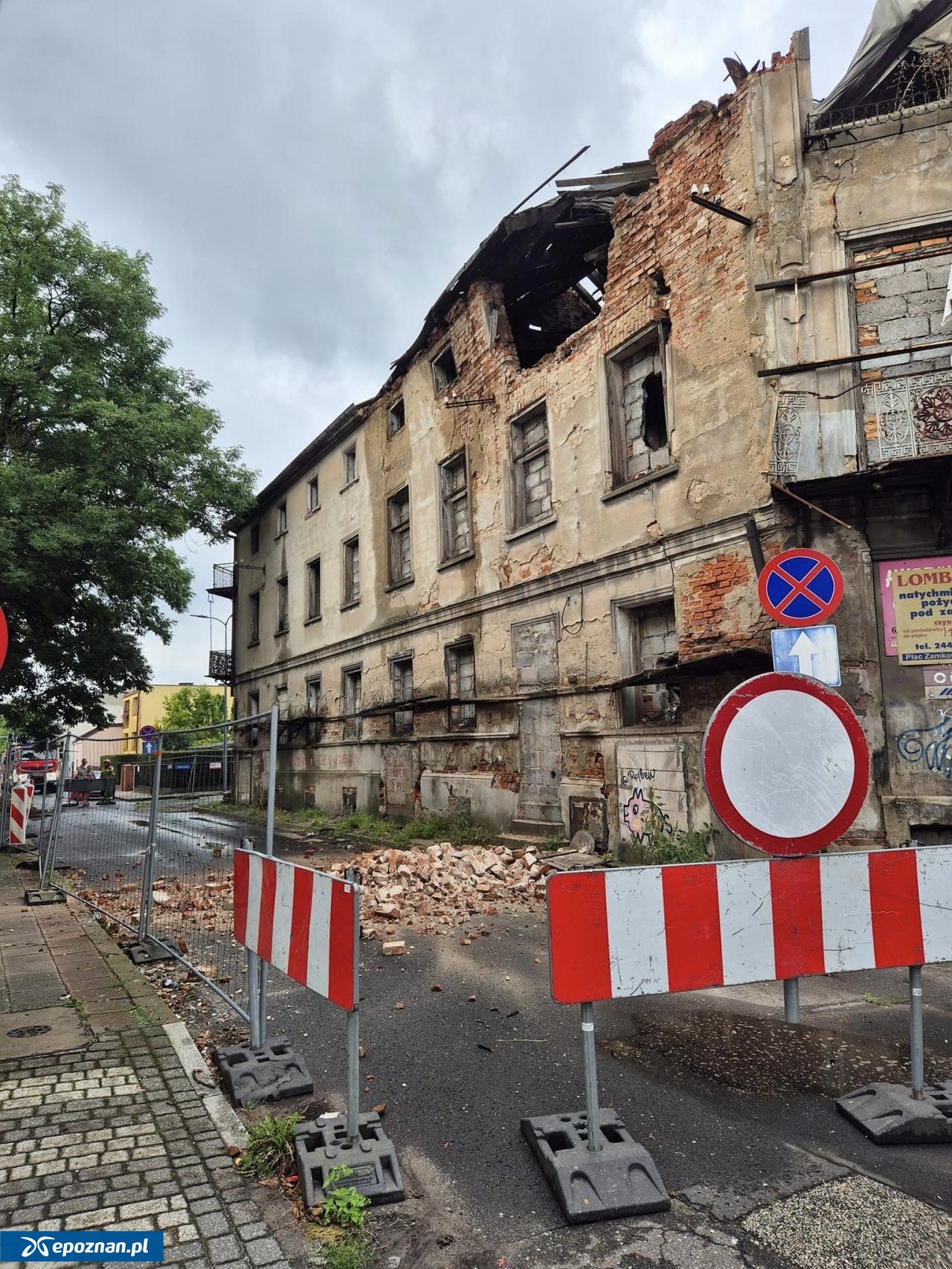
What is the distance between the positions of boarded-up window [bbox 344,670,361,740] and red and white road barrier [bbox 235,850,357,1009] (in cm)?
1534

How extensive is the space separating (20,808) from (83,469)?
7705mm

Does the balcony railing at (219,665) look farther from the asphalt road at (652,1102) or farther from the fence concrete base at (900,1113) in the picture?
the fence concrete base at (900,1113)

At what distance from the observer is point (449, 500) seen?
55.7ft

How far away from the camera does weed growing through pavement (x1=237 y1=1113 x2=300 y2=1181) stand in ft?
10.2

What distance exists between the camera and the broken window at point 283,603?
25.4 meters

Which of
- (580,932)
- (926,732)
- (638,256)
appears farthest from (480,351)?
(580,932)

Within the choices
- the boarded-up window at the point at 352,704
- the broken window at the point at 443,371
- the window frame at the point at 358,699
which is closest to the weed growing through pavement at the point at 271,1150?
the broken window at the point at 443,371

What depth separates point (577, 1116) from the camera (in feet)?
11.1

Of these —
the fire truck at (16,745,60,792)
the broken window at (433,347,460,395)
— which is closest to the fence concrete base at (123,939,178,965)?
the fire truck at (16,745,60,792)

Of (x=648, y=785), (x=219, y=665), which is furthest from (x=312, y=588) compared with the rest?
(x=648, y=785)

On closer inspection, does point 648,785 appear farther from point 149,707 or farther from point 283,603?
point 149,707

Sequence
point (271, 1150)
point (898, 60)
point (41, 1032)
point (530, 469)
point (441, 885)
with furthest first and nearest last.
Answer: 1. point (530, 469)
2. point (898, 60)
3. point (441, 885)
4. point (41, 1032)
5. point (271, 1150)

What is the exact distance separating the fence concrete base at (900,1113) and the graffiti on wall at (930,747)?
18.6 feet

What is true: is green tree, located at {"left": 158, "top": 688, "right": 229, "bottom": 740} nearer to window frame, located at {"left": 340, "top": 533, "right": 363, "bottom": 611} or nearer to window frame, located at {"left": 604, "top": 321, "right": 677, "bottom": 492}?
window frame, located at {"left": 340, "top": 533, "right": 363, "bottom": 611}
